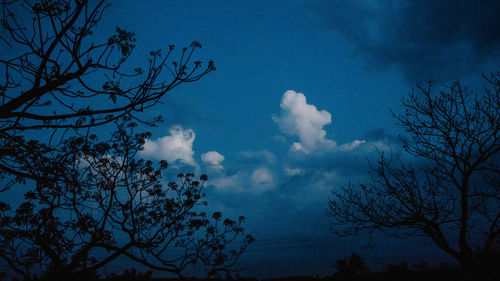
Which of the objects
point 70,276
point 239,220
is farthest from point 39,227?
point 239,220

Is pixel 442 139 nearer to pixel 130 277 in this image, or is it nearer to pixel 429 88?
pixel 429 88

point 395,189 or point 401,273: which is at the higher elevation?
point 395,189

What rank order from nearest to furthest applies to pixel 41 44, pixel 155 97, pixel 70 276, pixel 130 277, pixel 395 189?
pixel 41 44 → pixel 155 97 → pixel 70 276 → pixel 395 189 → pixel 130 277

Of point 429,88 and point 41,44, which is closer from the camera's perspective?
point 41,44

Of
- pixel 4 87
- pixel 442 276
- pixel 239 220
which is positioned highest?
pixel 4 87

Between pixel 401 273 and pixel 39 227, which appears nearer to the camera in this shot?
pixel 39 227

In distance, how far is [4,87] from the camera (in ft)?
15.0

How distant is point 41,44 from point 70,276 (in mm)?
8202

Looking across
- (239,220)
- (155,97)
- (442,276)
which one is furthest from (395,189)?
(155,97)

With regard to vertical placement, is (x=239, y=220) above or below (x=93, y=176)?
below

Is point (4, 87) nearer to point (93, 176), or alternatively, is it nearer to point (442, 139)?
point (93, 176)

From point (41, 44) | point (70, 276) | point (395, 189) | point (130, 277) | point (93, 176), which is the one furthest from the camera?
point (130, 277)

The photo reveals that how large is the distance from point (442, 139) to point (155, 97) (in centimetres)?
981

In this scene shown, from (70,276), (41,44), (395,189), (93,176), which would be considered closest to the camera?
(41,44)
